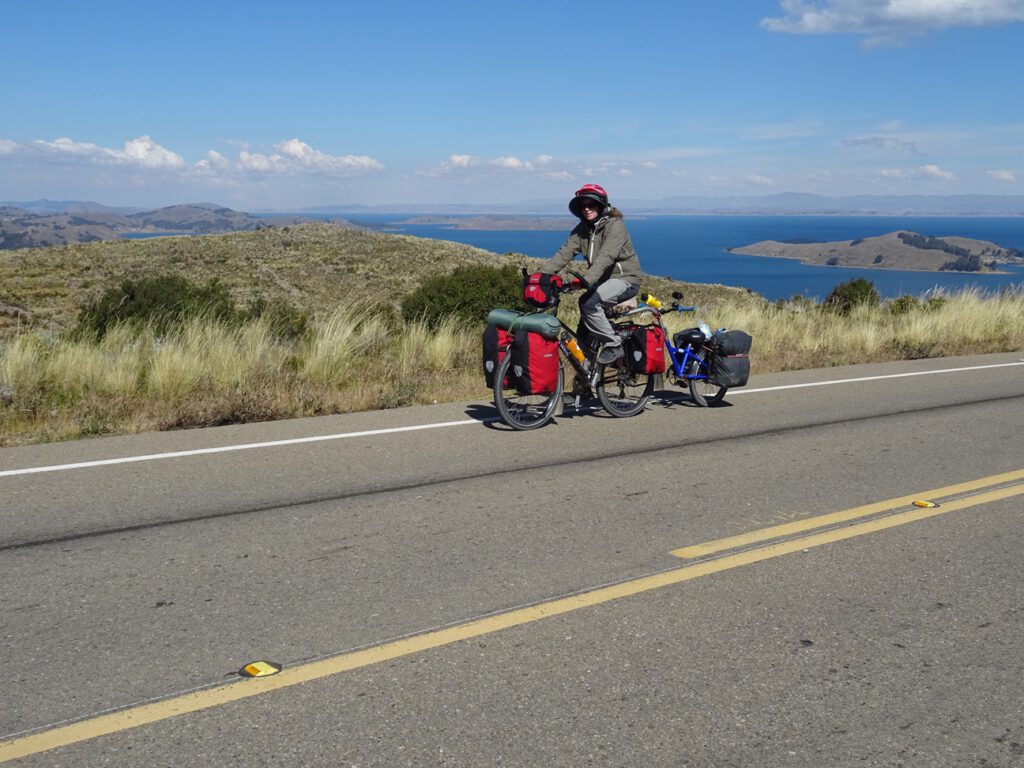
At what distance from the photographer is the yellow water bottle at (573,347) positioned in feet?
30.8

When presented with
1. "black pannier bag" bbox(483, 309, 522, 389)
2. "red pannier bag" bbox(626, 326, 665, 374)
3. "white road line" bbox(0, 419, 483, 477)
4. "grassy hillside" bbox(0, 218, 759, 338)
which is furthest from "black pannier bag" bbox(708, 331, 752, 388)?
"grassy hillside" bbox(0, 218, 759, 338)

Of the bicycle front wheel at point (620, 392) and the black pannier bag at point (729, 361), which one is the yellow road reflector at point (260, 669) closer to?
the bicycle front wheel at point (620, 392)

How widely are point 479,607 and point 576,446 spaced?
12.4 ft

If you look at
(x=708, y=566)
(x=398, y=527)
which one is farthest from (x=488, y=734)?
(x=398, y=527)

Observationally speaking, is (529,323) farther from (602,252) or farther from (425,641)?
(425,641)

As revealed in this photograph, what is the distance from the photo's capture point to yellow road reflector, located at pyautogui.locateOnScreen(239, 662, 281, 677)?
3.90m

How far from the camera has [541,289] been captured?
29.3 feet

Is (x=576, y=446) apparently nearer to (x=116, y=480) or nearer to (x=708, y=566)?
(x=708, y=566)

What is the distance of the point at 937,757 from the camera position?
3.42m

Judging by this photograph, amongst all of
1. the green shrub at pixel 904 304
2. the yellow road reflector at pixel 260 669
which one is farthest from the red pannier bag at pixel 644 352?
the green shrub at pixel 904 304

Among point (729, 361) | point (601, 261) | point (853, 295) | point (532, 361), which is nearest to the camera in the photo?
point (532, 361)

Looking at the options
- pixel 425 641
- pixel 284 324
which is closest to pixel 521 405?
pixel 425 641

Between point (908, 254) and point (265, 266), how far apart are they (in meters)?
110

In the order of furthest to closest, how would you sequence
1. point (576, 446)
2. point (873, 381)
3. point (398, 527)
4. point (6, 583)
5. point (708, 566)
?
point (873, 381) → point (576, 446) → point (398, 527) → point (708, 566) → point (6, 583)
